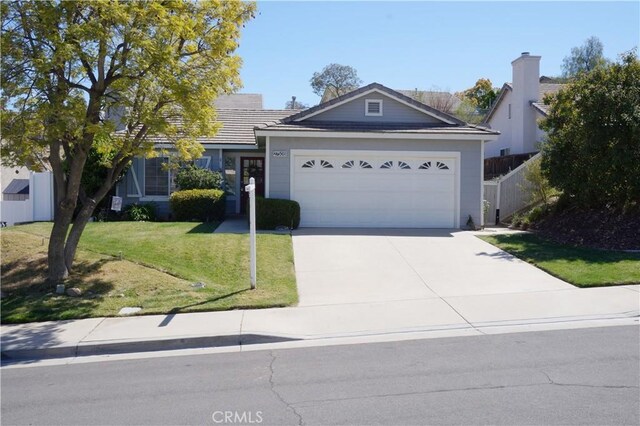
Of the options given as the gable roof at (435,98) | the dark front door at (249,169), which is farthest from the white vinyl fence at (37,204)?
the gable roof at (435,98)

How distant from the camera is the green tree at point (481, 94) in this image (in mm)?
49812

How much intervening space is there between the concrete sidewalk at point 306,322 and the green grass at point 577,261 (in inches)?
27.9

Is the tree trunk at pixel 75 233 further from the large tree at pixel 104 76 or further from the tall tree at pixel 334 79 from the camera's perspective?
the tall tree at pixel 334 79

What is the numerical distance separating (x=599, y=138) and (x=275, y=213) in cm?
888

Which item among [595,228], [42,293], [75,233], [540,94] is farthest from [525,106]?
[42,293]

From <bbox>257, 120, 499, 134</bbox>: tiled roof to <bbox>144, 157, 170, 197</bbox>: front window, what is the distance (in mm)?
5426

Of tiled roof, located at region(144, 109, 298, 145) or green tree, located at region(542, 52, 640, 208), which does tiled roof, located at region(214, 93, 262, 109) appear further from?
green tree, located at region(542, 52, 640, 208)

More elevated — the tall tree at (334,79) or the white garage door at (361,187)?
the tall tree at (334,79)

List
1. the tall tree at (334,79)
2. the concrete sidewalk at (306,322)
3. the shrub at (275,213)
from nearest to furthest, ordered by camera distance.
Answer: the concrete sidewalk at (306,322) < the shrub at (275,213) < the tall tree at (334,79)

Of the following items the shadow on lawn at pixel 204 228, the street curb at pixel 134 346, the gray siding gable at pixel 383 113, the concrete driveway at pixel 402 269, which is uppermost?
the gray siding gable at pixel 383 113

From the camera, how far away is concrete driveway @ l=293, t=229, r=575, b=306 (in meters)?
10.4

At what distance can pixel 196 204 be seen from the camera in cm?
1816

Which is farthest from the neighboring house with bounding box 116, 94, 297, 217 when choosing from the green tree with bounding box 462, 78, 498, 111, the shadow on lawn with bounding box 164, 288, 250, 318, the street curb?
the green tree with bounding box 462, 78, 498, 111

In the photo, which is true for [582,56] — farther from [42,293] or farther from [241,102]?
[42,293]
